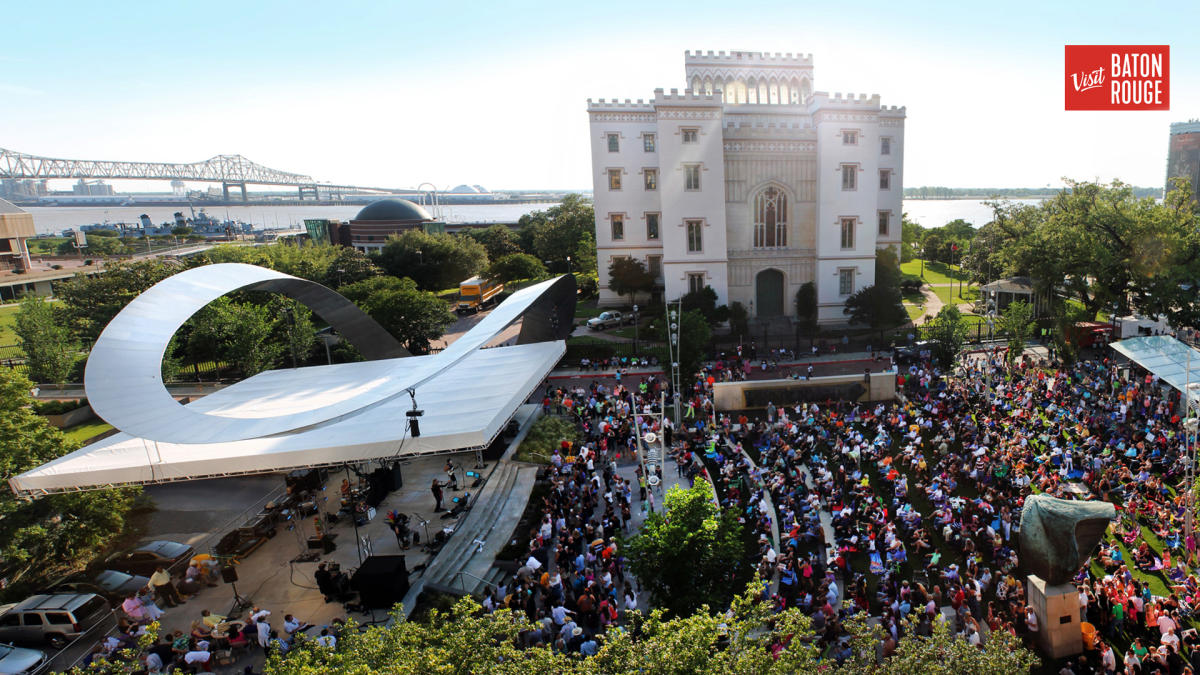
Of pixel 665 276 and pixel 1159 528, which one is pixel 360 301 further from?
pixel 1159 528

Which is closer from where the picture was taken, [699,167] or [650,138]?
[699,167]

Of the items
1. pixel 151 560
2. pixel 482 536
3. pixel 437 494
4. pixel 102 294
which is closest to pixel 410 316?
pixel 102 294

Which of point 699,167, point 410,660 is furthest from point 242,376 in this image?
point 410,660

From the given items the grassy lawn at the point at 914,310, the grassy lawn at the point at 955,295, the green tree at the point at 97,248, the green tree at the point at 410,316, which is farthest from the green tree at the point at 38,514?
the green tree at the point at 97,248

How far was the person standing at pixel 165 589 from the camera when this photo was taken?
14367 millimetres

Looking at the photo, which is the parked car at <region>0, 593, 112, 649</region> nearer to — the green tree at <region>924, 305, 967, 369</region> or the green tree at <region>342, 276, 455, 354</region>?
the green tree at <region>342, 276, 455, 354</region>

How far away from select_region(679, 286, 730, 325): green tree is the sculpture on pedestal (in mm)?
26084

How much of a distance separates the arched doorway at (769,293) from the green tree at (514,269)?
854 inches

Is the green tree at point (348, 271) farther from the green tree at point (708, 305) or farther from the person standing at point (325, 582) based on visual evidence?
the person standing at point (325, 582)

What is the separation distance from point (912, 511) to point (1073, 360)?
57.6 ft

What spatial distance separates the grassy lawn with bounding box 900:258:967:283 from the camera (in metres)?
60.8

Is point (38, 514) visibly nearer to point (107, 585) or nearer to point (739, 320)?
point (107, 585)

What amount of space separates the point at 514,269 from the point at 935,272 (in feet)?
149

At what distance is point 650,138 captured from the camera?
42.6 m
